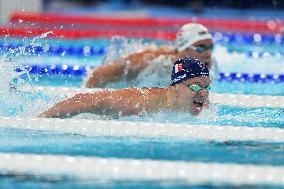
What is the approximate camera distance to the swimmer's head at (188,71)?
186 inches

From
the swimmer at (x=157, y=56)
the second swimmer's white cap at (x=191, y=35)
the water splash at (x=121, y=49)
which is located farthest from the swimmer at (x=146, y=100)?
the water splash at (x=121, y=49)

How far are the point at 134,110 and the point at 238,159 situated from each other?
3.22 ft

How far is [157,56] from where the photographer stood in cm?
→ 669

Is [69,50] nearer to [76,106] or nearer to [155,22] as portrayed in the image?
[155,22]

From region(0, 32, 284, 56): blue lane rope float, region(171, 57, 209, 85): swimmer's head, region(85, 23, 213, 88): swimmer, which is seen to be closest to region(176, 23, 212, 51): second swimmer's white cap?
region(85, 23, 213, 88): swimmer

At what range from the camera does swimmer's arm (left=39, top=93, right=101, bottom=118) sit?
14.9 ft

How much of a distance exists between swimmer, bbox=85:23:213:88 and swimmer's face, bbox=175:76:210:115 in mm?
1647

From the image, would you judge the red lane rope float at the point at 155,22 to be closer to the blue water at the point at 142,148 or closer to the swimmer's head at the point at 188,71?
the swimmer's head at the point at 188,71

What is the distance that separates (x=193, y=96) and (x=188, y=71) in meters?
0.17

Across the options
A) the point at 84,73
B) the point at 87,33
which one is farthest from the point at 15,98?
the point at 87,33

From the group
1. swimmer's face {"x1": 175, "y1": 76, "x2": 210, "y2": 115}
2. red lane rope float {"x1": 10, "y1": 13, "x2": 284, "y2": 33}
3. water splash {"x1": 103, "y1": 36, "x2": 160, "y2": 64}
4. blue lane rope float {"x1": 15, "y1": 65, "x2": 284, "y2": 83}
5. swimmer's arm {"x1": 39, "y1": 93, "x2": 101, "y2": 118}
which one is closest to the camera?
swimmer's arm {"x1": 39, "y1": 93, "x2": 101, "y2": 118}

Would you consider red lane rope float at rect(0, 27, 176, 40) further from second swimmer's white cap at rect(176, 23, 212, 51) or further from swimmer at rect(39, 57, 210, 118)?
swimmer at rect(39, 57, 210, 118)

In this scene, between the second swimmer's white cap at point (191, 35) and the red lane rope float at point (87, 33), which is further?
the red lane rope float at point (87, 33)

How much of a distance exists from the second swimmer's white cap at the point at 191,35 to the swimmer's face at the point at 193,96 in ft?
5.92
